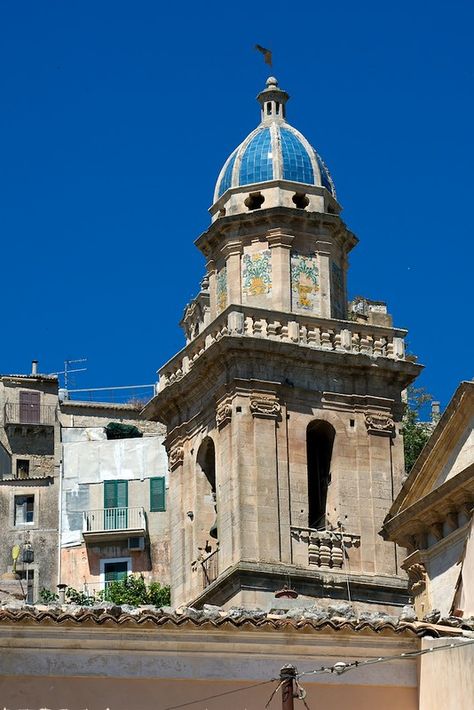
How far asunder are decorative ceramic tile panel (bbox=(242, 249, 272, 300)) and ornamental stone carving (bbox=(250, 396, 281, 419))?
3.22 meters

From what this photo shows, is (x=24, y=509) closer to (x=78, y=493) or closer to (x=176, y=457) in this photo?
(x=78, y=493)

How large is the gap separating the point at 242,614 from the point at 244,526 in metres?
14.9

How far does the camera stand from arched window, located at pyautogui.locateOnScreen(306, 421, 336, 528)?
1826 inches

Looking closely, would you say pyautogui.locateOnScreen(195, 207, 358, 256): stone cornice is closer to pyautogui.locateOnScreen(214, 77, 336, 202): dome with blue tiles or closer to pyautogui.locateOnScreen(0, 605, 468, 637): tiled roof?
pyautogui.locateOnScreen(214, 77, 336, 202): dome with blue tiles

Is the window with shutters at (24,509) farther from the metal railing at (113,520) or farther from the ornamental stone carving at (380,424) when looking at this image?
the ornamental stone carving at (380,424)

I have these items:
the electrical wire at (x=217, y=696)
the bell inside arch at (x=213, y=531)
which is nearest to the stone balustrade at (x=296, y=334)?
the bell inside arch at (x=213, y=531)

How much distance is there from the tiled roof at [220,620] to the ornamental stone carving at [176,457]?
1855 cm

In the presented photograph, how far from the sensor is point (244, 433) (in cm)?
4534

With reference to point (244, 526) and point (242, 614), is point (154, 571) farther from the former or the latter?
point (242, 614)

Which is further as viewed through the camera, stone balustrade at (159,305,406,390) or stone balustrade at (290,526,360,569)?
stone balustrade at (159,305,406,390)

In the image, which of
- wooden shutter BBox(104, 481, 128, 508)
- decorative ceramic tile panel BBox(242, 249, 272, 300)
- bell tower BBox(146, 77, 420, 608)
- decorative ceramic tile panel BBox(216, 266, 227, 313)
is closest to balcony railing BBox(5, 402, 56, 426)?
wooden shutter BBox(104, 481, 128, 508)

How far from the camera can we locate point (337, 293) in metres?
49.2

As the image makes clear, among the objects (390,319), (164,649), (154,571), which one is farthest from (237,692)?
(154,571)

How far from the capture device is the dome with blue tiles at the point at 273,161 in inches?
1949
